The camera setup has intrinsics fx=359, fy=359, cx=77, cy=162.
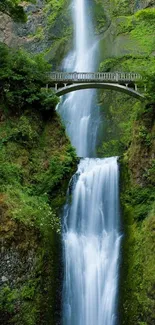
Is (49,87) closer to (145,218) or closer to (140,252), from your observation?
(145,218)

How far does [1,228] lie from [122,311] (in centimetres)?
513

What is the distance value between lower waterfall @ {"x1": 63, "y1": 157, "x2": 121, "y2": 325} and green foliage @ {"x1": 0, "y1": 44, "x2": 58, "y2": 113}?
4547 millimetres

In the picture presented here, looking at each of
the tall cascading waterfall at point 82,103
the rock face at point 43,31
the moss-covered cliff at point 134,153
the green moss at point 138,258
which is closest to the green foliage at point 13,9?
the moss-covered cliff at point 134,153

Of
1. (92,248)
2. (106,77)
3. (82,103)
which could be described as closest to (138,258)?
(92,248)

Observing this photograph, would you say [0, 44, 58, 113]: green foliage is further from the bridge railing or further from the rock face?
the rock face

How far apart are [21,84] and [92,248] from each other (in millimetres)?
9574

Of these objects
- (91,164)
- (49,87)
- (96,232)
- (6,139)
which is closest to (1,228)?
(96,232)

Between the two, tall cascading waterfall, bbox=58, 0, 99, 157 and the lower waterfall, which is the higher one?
tall cascading waterfall, bbox=58, 0, 99, 157

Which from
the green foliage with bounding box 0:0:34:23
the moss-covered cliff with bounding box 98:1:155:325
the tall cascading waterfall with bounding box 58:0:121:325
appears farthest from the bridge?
the tall cascading waterfall with bounding box 58:0:121:325

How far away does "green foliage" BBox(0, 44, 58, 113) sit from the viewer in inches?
736

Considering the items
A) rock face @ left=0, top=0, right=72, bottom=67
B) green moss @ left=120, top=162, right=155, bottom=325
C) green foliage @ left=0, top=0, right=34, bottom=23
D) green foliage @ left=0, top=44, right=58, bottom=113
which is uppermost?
rock face @ left=0, top=0, right=72, bottom=67

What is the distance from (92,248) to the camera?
48.2 feet

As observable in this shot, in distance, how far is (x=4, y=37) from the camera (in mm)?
42375

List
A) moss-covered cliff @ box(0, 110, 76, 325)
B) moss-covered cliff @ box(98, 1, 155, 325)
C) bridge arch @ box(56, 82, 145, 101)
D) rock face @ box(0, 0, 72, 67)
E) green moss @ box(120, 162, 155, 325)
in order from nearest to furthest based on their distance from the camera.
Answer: green moss @ box(120, 162, 155, 325) → moss-covered cliff @ box(0, 110, 76, 325) → moss-covered cliff @ box(98, 1, 155, 325) → bridge arch @ box(56, 82, 145, 101) → rock face @ box(0, 0, 72, 67)
